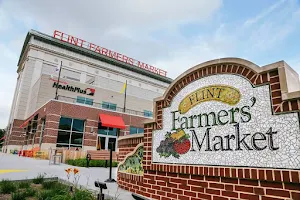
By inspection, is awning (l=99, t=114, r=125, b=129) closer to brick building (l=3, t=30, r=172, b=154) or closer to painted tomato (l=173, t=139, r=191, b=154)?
brick building (l=3, t=30, r=172, b=154)

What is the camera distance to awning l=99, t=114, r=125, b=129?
2513cm

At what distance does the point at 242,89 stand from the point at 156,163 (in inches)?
106

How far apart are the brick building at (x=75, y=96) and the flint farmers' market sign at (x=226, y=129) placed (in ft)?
63.0

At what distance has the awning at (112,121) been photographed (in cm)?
2513

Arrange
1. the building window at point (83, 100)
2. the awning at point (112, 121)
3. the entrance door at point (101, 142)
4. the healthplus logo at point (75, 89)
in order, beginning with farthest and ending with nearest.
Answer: the building window at point (83, 100)
the healthplus logo at point (75, 89)
the entrance door at point (101, 142)
the awning at point (112, 121)

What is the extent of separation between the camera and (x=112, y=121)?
26172mm

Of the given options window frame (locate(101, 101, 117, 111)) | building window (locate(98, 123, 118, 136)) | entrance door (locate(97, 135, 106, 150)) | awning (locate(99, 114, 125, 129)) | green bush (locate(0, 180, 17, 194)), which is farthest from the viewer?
window frame (locate(101, 101, 117, 111))

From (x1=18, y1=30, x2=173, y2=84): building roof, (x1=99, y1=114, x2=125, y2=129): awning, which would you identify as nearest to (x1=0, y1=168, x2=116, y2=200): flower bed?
(x1=99, y1=114, x2=125, y2=129): awning

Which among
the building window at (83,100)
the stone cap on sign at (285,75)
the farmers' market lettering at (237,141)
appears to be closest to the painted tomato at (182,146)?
the farmers' market lettering at (237,141)

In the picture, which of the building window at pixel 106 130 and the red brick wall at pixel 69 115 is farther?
the building window at pixel 106 130

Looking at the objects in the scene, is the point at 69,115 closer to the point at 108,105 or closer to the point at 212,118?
the point at 108,105

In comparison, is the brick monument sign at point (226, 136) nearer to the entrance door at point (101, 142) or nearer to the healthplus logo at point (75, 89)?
the entrance door at point (101, 142)

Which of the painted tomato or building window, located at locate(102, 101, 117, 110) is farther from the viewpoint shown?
building window, located at locate(102, 101, 117, 110)

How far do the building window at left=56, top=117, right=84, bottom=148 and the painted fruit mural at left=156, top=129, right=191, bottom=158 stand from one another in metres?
19.7
